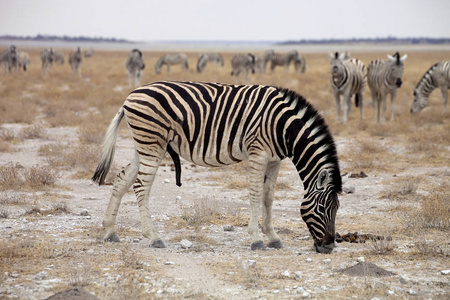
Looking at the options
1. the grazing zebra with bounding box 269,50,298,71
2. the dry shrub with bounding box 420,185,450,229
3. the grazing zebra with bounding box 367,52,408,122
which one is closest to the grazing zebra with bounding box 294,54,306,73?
the grazing zebra with bounding box 269,50,298,71

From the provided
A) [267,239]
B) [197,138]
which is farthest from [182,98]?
[267,239]

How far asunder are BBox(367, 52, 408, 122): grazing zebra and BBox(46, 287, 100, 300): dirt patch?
13501 mm

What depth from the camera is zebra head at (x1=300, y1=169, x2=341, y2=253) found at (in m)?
6.04

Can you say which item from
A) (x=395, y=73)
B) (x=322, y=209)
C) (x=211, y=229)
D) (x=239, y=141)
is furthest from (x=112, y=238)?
(x=395, y=73)

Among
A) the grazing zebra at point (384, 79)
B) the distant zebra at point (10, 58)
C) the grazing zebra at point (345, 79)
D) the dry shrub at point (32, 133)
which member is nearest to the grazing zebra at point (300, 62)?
the distant zebra at point (10, 58)

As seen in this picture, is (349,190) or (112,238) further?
(349,190)

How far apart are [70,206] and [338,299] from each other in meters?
4.70

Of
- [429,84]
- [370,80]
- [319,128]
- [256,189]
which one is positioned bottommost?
[256,189]

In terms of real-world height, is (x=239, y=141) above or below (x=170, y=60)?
above

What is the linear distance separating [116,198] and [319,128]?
243cm

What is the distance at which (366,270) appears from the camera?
17.6ft

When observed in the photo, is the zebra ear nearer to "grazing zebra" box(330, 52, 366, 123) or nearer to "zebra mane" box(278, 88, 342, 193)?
"zebra mane" box(278, 88, 342, 193)

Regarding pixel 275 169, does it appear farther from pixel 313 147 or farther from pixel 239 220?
pixel 239 220

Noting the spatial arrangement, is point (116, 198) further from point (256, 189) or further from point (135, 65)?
point (135, 65)
